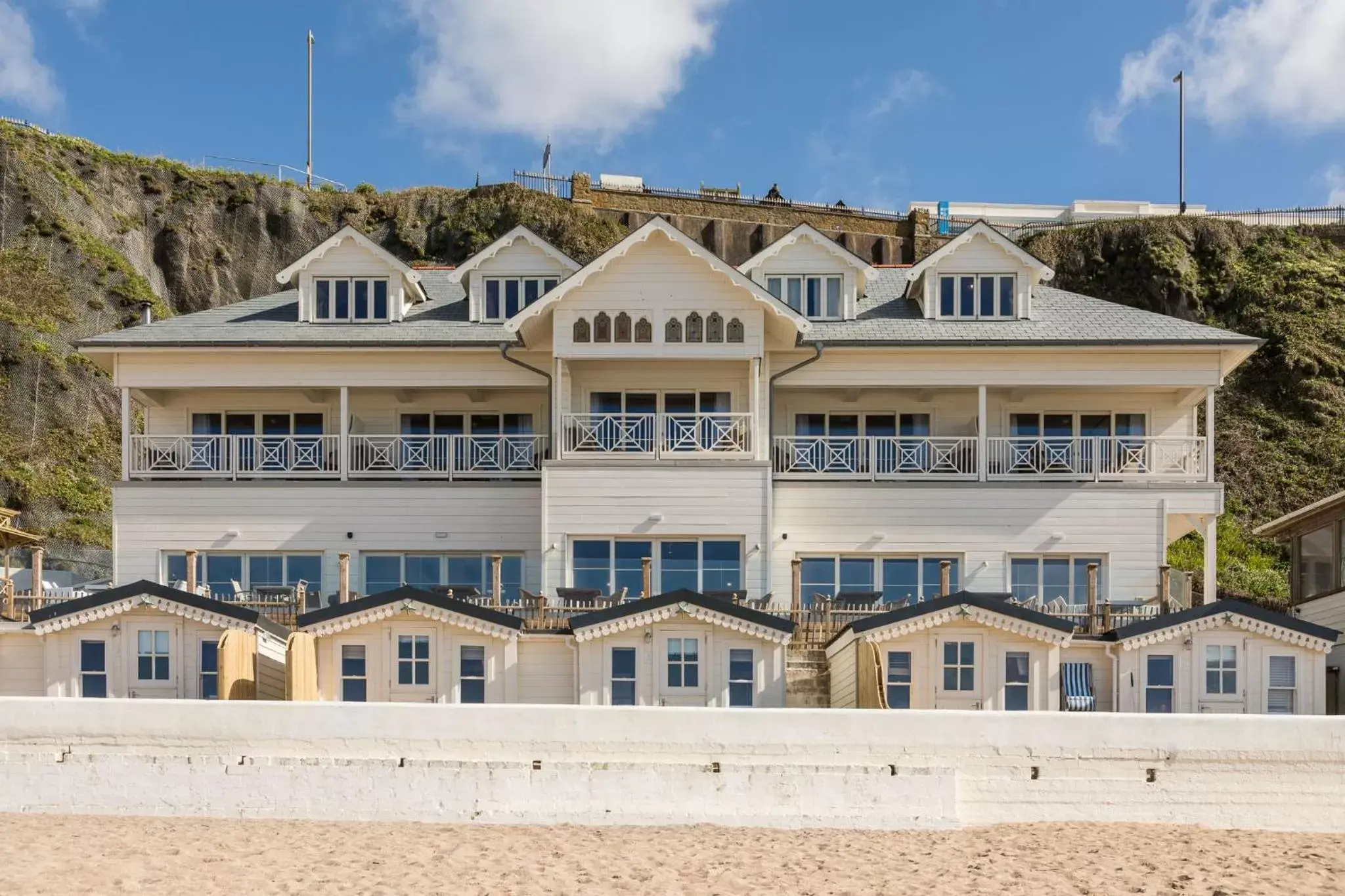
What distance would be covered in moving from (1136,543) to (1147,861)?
35.8ft

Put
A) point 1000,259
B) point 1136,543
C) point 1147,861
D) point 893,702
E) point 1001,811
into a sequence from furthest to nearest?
1. point 1000,259
2. point 1136,543
3. point 893,702
4. point 1001,811
5. point 1147,861

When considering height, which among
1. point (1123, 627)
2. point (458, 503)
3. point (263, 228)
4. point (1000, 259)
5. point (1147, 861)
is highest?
point (263, 228)

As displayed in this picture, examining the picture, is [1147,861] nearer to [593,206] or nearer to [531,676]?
[531,676]

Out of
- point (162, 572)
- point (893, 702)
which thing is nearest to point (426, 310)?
point (162, 572)

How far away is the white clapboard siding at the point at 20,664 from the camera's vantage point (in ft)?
72.8

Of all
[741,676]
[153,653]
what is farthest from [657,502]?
[153,653]

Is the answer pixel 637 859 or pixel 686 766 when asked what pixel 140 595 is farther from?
pixel 637 859

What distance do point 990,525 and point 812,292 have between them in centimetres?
612

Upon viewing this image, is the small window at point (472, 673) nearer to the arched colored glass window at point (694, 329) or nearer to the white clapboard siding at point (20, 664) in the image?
the white clapboard siding at point (20, 664)

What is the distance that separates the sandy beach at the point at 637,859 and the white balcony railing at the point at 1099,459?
34.8ft

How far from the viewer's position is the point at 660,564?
86.9 feet

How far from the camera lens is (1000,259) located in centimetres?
2952

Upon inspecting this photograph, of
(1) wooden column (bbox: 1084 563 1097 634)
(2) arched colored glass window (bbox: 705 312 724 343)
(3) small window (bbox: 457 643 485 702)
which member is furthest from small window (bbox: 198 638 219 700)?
(1) wooden column (bbox: 1084 563 1097 634)

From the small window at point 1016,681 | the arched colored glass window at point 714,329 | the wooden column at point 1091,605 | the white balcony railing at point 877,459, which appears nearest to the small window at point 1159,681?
the wooden column at point 1091,605
